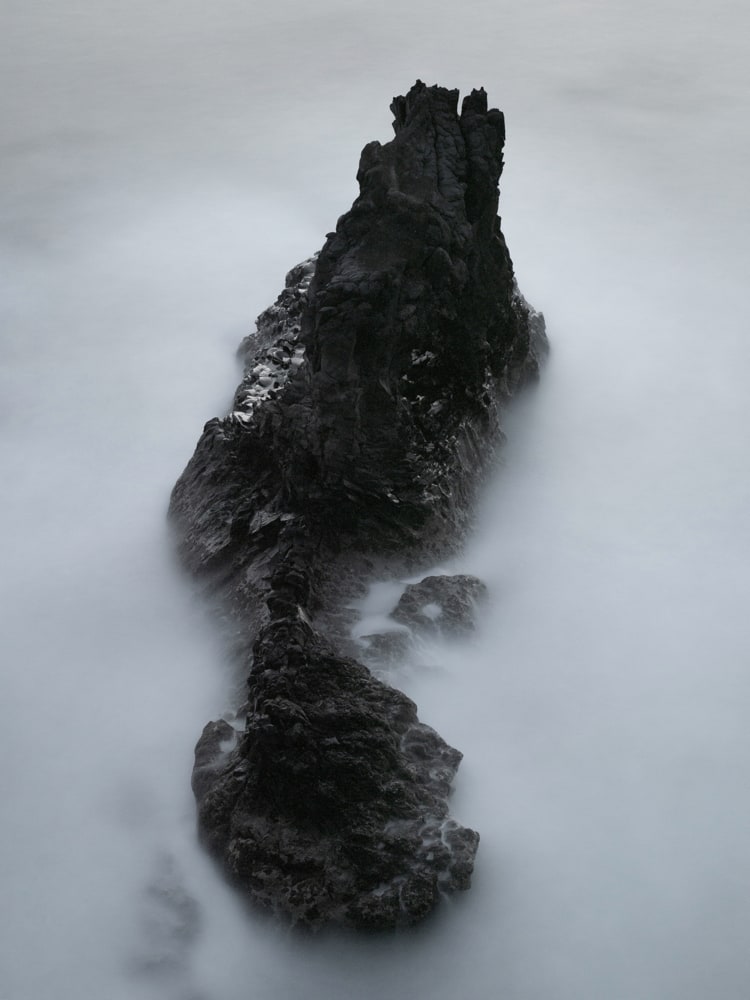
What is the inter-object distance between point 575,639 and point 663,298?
5777mm

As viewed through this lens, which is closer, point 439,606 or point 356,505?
point 439,606

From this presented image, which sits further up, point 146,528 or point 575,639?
point 146,528

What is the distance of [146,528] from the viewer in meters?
7.98

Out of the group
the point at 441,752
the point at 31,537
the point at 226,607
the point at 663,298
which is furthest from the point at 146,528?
the point at 663,298

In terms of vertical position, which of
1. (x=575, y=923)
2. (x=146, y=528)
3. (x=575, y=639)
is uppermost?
(x=146, y=528)

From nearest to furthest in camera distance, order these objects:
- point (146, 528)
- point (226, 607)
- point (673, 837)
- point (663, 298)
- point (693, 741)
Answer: point (673, 837)
point (693, 741)
point (226, 607)
point (146, 528)
point (663, 298)

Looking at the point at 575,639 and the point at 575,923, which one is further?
the point at 575,639

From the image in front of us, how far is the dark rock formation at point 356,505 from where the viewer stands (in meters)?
5.09

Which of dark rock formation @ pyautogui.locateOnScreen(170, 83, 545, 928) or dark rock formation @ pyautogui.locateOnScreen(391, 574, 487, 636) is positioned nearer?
dark rock formation @ pyautogui.locateOnScreen(170, 83, 545, 928)

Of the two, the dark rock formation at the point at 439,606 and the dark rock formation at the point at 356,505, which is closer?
the dark rock formation at the point at 356,505

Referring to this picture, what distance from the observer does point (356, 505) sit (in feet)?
22.1

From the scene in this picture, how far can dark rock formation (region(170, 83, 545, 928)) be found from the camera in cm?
509

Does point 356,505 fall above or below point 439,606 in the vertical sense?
above

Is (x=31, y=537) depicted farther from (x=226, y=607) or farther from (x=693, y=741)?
(x=693, y=741)
